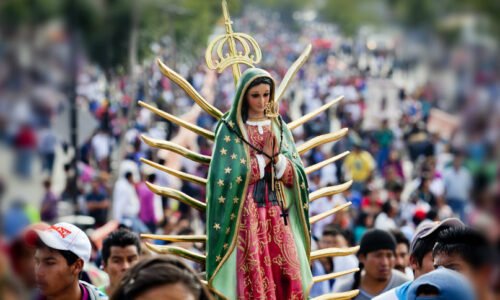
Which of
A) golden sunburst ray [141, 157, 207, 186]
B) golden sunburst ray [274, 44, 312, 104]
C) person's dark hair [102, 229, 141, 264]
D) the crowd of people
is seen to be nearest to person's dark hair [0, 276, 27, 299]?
the crowd of people

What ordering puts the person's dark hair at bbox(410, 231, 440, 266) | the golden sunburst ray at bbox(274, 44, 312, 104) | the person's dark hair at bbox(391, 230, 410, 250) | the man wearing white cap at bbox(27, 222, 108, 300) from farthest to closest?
the person's dark hair at bbox(391, 230, 410, 250) → the golden sunburst ray at bbox(274, 44, 312, 104) → the person's dark hair at bbox(410, 231, 440, 266) → the man wearing white cap at bbox(27, 222, 108, 300)

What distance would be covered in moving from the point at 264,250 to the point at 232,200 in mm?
306

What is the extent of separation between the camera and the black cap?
27.5 feet

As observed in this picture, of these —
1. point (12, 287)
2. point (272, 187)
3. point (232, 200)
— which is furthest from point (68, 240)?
point (12, 287)

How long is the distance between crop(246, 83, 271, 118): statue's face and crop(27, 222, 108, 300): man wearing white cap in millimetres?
1336

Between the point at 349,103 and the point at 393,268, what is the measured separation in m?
27.3

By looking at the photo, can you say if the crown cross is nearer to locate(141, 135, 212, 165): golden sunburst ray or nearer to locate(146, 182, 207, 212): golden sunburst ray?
locate(141, 135, 212, 165): golden sunburst ray

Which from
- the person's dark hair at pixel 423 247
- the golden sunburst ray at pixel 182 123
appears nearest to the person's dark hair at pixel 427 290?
the person's dark hair at pixel 423 247

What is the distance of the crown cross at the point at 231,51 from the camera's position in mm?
6984

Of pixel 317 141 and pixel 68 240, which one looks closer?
pixel 68 240

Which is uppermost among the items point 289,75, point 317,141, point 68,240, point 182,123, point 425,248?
point 289,75

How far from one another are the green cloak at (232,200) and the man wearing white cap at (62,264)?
0.98 m

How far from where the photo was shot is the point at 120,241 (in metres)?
7.60

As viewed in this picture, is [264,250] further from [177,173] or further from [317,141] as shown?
[317,141]
